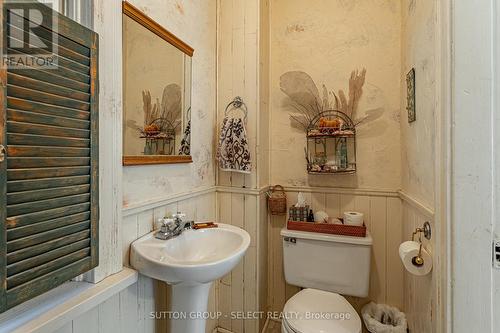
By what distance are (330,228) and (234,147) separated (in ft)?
2.64

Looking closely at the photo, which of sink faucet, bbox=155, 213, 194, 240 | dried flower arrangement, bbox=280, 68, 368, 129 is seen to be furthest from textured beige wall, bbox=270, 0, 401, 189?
sink faucet, bbox=155, 213, 194, 240

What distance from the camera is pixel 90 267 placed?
0.80m

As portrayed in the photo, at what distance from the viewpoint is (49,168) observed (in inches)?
27.2

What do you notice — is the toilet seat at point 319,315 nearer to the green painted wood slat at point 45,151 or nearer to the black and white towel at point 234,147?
the black and white towel at point 234,147

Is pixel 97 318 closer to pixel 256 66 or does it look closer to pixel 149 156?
pixel 149 156

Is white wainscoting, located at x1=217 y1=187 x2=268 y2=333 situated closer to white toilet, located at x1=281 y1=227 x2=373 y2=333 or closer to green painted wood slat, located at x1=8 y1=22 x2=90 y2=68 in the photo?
white toilet, located at x1=281 y1=227 x2=373 y2=333

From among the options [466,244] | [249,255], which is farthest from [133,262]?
[466,244]

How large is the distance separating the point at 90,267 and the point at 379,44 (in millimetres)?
2010

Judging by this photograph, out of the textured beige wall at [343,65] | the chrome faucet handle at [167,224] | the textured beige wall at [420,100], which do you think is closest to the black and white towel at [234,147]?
the textured beige wall at [343,65]

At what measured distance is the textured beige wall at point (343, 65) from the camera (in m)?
1.67

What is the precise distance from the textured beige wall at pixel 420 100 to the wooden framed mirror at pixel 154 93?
118cm

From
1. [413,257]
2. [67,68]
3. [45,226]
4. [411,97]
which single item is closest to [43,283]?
[45,226]

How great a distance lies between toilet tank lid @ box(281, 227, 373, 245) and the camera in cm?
151

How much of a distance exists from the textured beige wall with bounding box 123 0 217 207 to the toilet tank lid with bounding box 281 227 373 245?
0.64 metres
